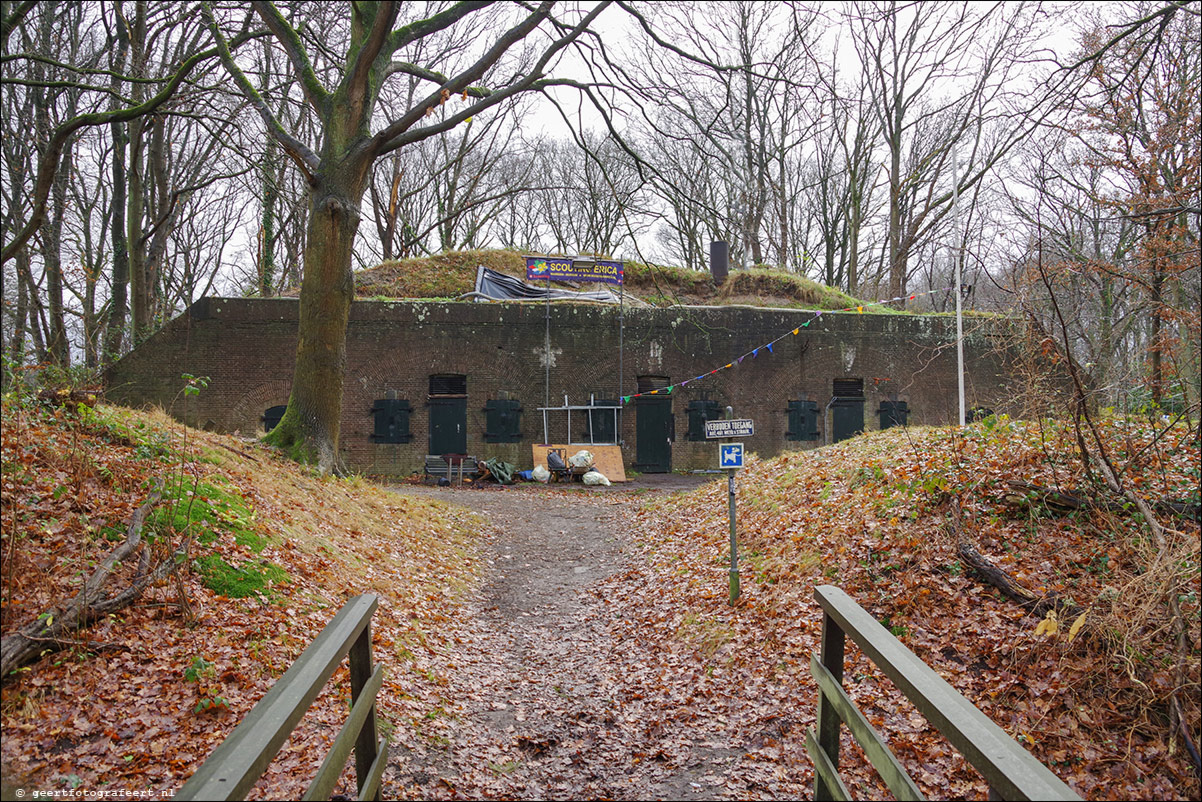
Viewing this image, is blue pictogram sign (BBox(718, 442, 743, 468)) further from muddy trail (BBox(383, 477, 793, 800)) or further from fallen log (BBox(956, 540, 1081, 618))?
fallen log (BBox(956, 540, 1081, 618))

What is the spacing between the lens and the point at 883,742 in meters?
2.76

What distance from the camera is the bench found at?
1850cm

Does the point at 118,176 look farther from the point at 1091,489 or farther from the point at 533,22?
the point at 1091,489

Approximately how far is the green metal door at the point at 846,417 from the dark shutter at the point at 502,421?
28.4 feet

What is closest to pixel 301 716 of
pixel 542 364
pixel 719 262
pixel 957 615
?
pixel 957 615

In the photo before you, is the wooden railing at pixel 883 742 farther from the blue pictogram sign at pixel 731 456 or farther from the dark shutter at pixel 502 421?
the dark shutter at pixel 502 421

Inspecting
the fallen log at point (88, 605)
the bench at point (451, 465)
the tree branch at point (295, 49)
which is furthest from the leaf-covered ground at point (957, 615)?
the bench at point (451, 465)

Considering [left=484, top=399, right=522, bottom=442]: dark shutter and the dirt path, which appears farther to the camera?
[left=484, top=399, right=522, bottom=442]: dark shutter

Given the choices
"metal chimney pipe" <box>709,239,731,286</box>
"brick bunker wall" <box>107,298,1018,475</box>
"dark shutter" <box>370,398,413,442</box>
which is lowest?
"dark shutter" <box>370,398,413,442</box>

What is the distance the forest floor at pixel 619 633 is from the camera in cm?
378

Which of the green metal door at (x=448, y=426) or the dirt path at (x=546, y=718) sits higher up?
the green metal door at (x=448, y=426)

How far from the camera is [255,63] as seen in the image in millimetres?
15844

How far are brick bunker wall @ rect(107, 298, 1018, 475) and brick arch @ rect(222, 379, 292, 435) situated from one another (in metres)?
0.03

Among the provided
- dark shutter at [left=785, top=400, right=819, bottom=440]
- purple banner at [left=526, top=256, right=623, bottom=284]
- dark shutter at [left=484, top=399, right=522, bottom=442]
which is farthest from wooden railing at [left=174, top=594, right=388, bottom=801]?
dark shutter at [left=785, top=400, right=819, bottom=440]
